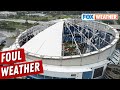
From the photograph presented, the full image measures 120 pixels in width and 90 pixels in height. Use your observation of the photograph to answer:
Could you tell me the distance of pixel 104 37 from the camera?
14.8 m

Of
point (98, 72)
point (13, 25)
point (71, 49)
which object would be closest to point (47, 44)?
point (71, 49)

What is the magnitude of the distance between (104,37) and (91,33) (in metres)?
0.80

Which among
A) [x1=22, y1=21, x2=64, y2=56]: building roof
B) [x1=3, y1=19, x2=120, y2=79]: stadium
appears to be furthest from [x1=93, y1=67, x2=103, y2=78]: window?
[x1=22, y1=21, x2=64, y2=56]: building roof

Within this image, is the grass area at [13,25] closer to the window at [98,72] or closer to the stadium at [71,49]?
the stadium at [71,49]

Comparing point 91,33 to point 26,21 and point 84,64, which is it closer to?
point 84,64

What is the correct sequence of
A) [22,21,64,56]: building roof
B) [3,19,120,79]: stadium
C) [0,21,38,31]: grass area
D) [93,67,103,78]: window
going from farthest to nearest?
[0,21,38,31]: grass area, [22,21,64,56]: building roof, [93,67,103,78]: window, [3,19,120,79]: stadium

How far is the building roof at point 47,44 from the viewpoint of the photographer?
39.5 feet

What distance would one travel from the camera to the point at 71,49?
1446 cm

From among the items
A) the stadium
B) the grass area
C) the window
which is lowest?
the window

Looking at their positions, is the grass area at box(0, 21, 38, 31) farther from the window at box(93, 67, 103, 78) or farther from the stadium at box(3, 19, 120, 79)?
the window at box(93, 67, 103, 78)

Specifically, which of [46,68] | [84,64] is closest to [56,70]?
[46,68]

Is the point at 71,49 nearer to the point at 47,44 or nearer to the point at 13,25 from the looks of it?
the point at 47,44

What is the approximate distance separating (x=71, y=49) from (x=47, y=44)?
2328 millimetres

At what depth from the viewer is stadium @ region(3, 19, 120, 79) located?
11.4m
